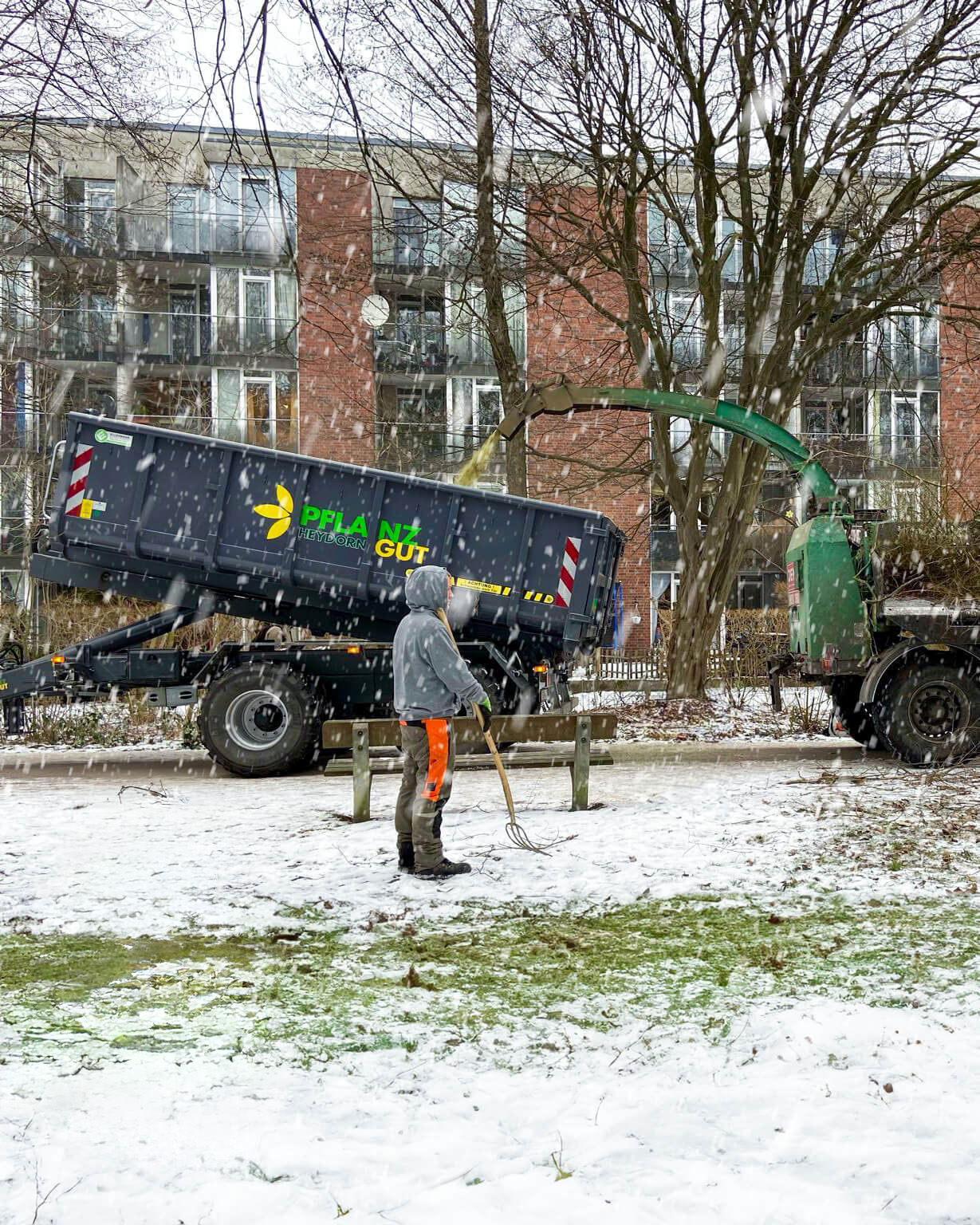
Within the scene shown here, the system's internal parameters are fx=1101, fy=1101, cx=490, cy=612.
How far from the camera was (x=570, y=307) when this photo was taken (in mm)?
28516

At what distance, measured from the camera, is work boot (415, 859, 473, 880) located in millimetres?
5734

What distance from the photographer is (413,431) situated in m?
27.5

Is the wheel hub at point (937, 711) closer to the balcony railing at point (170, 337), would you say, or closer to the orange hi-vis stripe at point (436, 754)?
the orange hi-vis stripe at point (436, 754)

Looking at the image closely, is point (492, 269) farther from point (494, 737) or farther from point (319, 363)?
point (319, 363)

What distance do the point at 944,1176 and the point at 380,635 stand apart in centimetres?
849

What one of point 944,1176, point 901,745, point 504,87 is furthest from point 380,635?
point 944,1176

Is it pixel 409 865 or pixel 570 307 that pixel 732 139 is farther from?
pixel 570 307

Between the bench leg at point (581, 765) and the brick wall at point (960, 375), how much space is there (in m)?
8.97

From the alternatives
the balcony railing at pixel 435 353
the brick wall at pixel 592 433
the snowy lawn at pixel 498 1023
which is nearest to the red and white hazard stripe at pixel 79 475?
the snowy lawn at pixel 498 1023

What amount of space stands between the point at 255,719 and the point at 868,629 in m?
5.76

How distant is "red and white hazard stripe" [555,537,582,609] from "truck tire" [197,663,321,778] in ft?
8.32

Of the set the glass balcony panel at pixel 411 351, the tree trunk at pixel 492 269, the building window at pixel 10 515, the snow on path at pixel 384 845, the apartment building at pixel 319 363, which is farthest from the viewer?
the glass balcony panel at pixel 411 351

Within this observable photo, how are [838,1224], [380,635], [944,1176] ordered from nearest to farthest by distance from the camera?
[838,1224]
[944,1176]
[380,635]

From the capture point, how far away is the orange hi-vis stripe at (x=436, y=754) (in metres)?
5.80
